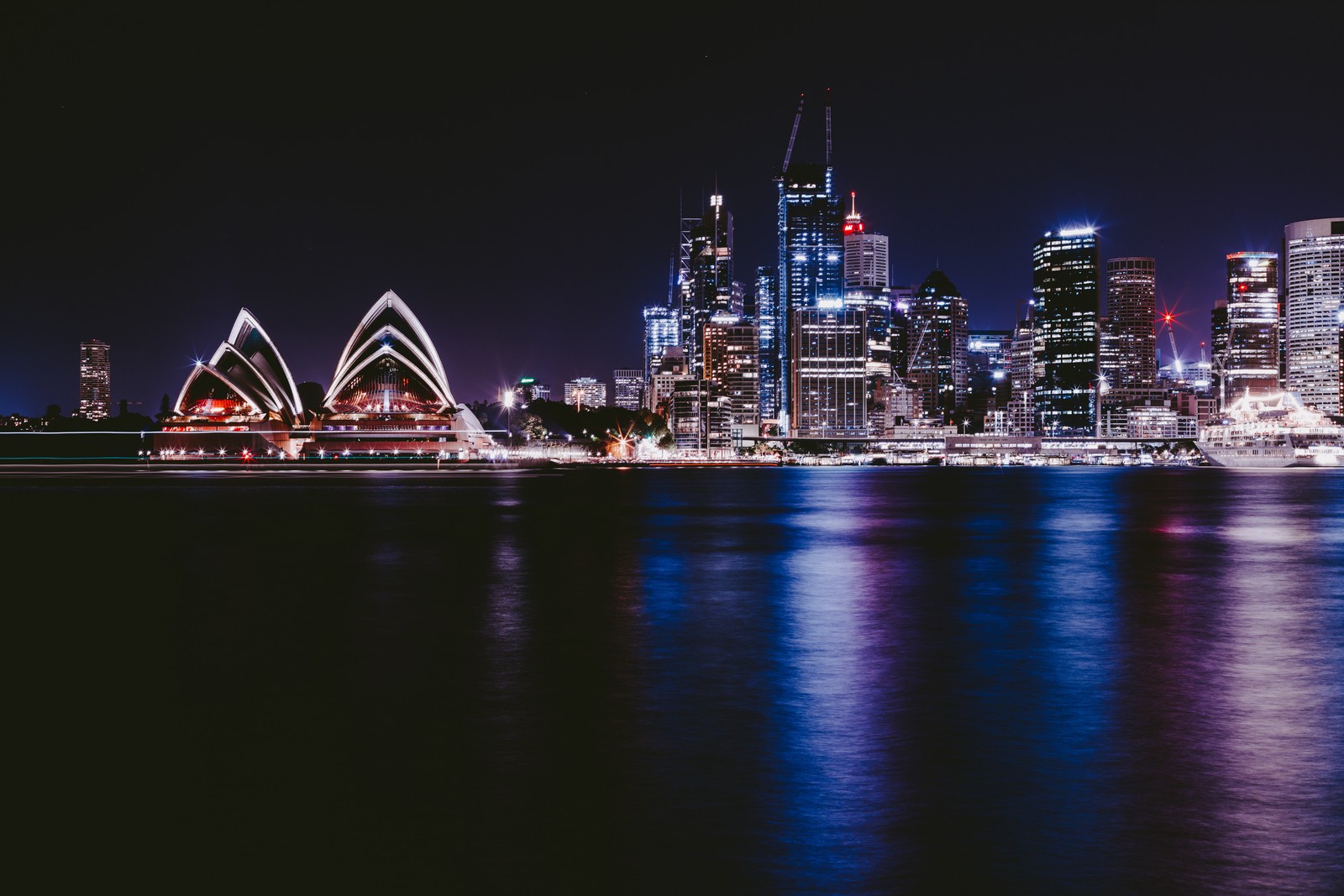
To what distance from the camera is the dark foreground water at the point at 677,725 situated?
22.9ft

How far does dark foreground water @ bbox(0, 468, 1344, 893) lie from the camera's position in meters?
6.99

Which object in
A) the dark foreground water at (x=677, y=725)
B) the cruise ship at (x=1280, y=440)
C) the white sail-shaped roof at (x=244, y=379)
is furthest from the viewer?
the cruise ship at (x=1280, y=440)

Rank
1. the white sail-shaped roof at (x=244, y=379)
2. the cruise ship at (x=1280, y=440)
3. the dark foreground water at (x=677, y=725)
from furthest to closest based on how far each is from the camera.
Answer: the cruise ship at (x=1280, y=440) < the white sail-shaped roof at (x=244, y=379) < the dark foreground water at (x=677, y=725)

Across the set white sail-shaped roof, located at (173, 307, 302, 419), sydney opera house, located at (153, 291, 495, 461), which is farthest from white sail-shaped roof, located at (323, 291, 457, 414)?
white sail-shaped roof, located at (173, 307, 302, 419)

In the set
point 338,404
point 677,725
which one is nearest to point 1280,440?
point 338,404

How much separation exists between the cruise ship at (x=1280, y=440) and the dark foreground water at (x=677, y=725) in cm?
14370

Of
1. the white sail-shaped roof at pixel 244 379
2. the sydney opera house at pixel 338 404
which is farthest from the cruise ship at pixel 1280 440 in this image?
the white sail-shaped roof at pixel 244 379

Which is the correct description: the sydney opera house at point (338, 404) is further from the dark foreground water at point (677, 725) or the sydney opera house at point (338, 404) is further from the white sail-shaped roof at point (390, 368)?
the dark foreground water at point (677, 725)

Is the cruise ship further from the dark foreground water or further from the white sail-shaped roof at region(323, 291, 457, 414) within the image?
the dark foreground water

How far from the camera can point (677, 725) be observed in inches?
432

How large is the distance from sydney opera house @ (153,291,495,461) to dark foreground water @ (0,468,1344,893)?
111m

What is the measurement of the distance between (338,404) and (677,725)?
148276mm

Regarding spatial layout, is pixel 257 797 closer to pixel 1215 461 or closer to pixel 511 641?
pixel 511 641

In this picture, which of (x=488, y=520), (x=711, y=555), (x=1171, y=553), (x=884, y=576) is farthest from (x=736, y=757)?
(x=488, y=520)
